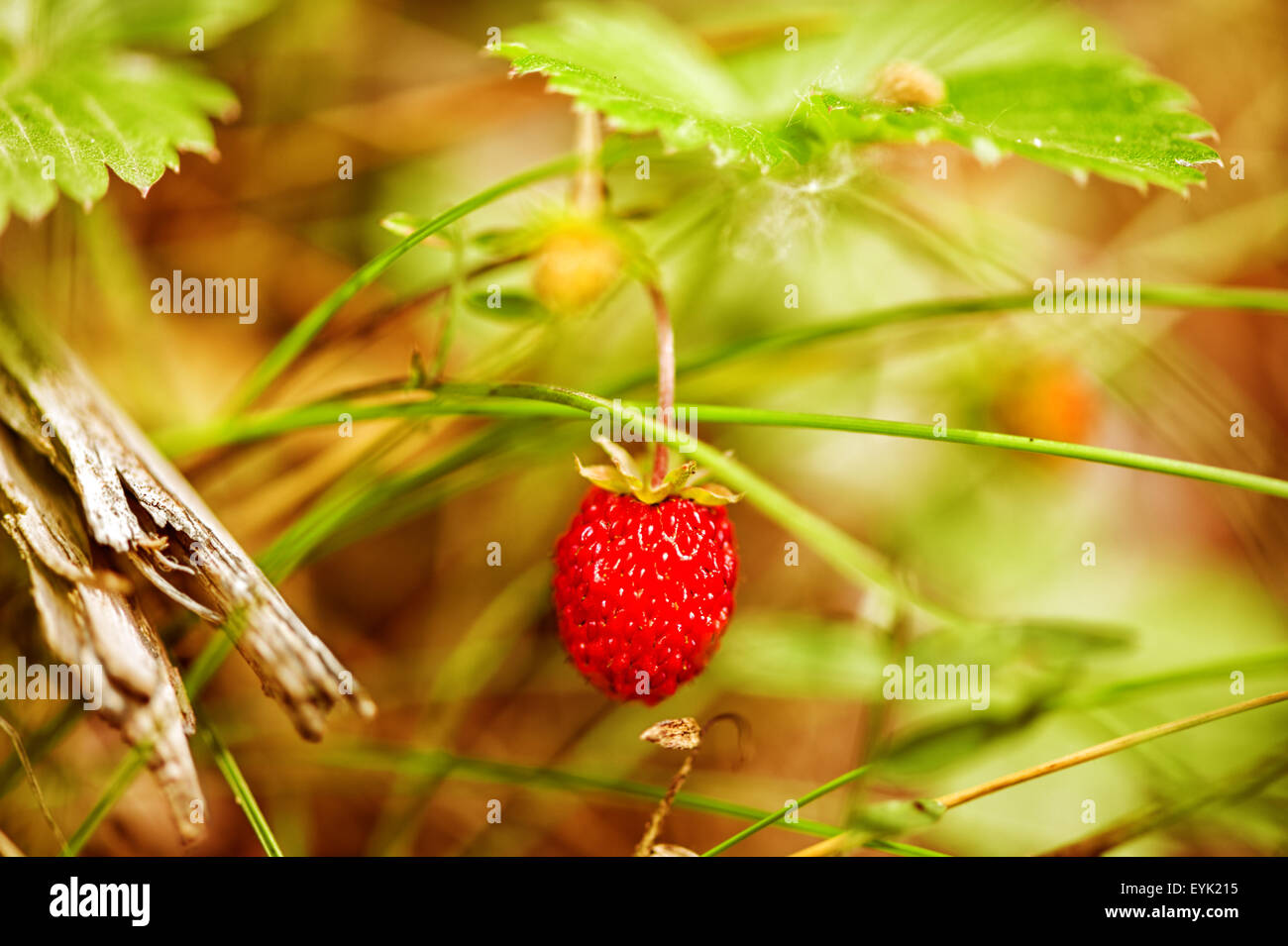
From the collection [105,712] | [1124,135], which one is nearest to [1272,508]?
[1124,135]

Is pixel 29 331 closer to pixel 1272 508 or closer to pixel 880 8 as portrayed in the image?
pixel 880 8

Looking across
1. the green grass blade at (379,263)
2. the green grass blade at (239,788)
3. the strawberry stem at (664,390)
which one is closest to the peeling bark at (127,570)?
the green grass blade at (239,788)

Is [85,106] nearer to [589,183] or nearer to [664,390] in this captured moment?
[589,183]

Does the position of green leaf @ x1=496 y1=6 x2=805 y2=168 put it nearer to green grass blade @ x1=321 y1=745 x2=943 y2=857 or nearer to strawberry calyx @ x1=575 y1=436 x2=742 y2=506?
strawberry calyx @ x1=575 y1=436 x2=742 y2=506

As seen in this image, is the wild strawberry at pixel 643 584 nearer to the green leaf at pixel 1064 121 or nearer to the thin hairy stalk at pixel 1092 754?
the thin hairy stalk at pixel 1092 754

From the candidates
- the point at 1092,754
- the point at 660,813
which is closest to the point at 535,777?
the point at 660,813

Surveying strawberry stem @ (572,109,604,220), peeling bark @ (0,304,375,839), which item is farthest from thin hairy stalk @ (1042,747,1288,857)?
strawberry stem @ (572,109,604,220)

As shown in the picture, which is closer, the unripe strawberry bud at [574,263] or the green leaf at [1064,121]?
the green leaf at [1064,121]
